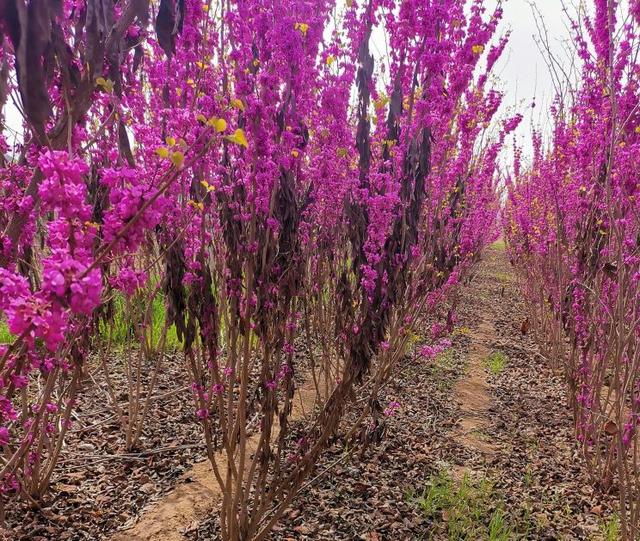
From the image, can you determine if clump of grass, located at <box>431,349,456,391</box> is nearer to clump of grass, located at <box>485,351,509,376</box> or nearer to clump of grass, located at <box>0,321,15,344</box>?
clump of grass, located at <box>485,351,509,376</box>

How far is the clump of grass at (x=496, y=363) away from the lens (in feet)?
19.6

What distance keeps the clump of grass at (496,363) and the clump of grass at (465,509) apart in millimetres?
2844

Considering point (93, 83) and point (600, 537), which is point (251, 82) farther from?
point (600, 537)

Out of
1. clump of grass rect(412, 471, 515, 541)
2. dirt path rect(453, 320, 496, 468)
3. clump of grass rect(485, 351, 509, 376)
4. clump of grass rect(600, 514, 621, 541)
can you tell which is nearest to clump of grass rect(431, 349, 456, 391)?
dirt path rect(453, 320, 496, 468)

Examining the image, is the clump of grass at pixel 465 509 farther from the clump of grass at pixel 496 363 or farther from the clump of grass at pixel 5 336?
the clump of grass at pixel 5 336

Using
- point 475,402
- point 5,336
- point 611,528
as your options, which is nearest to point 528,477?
point 611,528

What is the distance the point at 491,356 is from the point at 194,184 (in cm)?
585

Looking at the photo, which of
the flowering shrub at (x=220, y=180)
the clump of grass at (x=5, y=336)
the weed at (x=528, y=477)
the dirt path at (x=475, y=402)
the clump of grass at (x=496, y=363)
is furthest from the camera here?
the clump of grass at (x=496, y=363)

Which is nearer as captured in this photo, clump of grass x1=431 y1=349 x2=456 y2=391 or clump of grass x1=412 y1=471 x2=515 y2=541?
clump of grass x1=412 y1=471 x2=515 y2=541

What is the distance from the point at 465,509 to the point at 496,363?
3.35 m

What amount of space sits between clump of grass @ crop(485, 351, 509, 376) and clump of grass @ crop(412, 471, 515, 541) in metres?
2.84

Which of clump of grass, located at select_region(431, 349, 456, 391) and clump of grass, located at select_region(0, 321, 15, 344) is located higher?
clump of grass, located at select_region(0, 321, 15, 344)

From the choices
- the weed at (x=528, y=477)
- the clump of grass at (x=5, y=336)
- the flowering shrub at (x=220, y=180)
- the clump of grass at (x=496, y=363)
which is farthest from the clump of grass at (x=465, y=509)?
the clump of grass at (x=5, y=336)

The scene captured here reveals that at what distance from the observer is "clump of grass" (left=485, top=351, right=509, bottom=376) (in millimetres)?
5985
